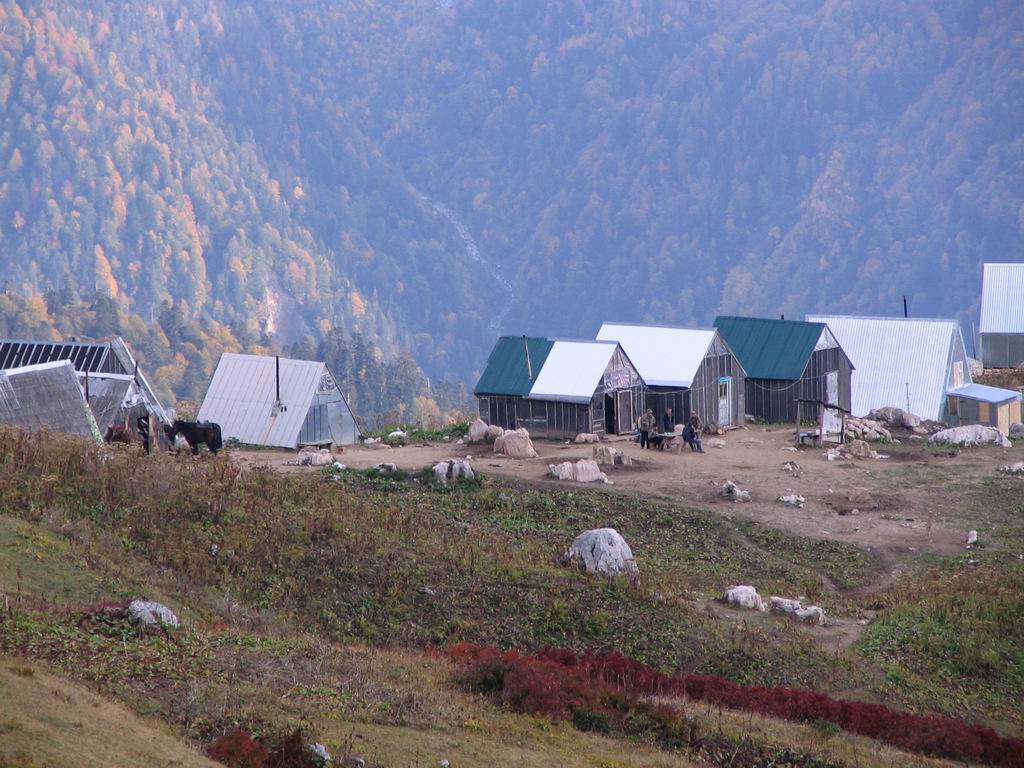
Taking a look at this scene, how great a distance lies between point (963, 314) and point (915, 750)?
147 metres

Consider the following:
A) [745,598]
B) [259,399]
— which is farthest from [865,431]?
[745,598]

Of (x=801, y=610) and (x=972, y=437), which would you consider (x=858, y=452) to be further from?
(x=801, y=610)

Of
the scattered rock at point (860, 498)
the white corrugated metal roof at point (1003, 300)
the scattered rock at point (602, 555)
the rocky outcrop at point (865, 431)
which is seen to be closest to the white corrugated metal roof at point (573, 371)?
the rocky outcrop at point (865, 431)

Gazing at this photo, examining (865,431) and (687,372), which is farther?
(687,372)

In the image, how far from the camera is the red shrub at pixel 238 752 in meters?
14.3

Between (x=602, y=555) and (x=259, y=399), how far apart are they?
71.3ft

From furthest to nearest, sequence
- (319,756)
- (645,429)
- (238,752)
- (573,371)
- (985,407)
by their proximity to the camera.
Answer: (985,407) < (573,371) < (645,429) < (319,756) < (238,752)

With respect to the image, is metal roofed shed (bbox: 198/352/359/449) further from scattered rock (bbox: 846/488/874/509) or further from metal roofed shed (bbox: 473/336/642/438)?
scattered rock (bbox: 846/488/874/509)

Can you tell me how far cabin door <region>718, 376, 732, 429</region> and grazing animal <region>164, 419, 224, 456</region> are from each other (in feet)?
63.0

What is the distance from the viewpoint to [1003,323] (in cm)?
6931

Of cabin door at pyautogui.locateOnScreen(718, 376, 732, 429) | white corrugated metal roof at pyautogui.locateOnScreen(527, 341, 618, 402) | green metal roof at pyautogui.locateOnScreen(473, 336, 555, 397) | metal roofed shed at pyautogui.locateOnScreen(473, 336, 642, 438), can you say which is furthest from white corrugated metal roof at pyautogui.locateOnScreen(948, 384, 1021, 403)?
green metal roof at pyautogui.locateOnScreen(473, 336, 555, 397)

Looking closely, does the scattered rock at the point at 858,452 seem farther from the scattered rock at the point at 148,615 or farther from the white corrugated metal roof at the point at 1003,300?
the white corrugated metal roof at the point at 1003,300

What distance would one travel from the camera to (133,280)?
174875mm

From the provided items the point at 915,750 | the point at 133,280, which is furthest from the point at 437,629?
the point at 133,280
